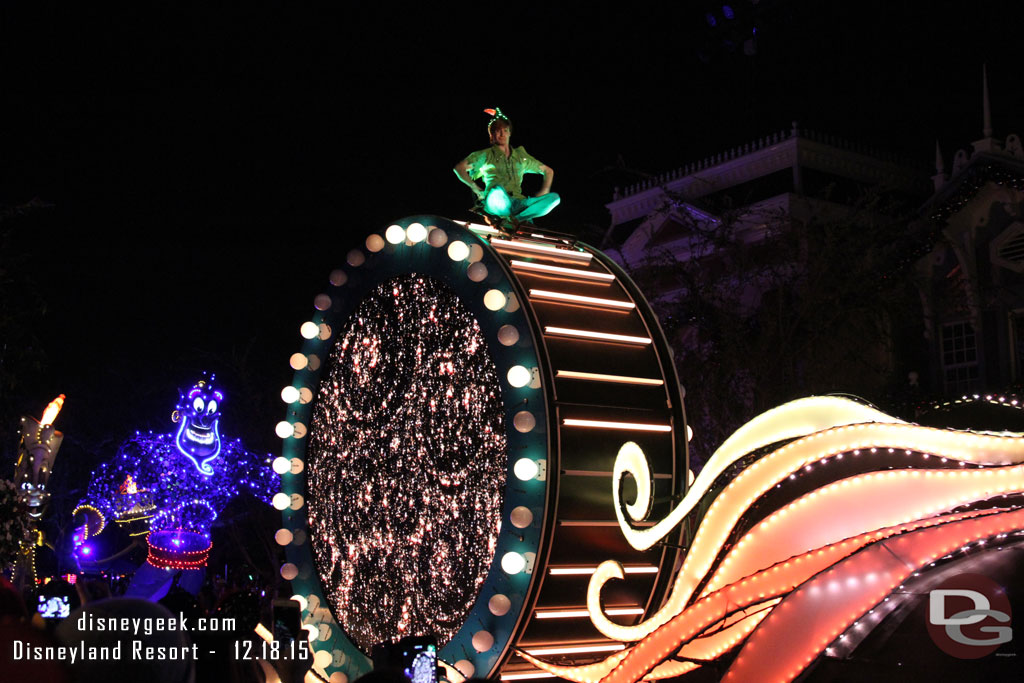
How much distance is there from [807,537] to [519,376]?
7.29 feet

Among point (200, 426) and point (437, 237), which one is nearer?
point (437, 237)

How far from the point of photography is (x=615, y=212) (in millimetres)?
30188

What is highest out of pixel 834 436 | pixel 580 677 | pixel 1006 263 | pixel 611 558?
pixel 1006 263

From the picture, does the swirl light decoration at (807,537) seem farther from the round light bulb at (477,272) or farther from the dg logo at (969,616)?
the round light bulb at (477,272)

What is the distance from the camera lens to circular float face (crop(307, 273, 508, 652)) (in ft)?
26.4

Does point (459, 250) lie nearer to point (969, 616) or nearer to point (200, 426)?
point (969, 616)

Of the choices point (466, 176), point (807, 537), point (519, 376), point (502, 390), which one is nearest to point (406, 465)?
point (502, 390)

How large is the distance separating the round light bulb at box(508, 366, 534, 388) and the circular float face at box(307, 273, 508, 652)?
1.48ft

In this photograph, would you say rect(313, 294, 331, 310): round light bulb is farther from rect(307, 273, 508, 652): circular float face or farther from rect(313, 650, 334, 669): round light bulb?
rect(313, 650, 334, 669): round light bulb

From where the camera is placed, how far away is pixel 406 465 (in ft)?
29.0

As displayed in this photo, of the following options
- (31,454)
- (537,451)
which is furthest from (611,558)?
(31,454)

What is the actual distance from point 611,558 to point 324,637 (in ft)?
10.1

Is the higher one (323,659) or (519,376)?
(519,376)

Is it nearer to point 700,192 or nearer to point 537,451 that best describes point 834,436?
point 537,451
